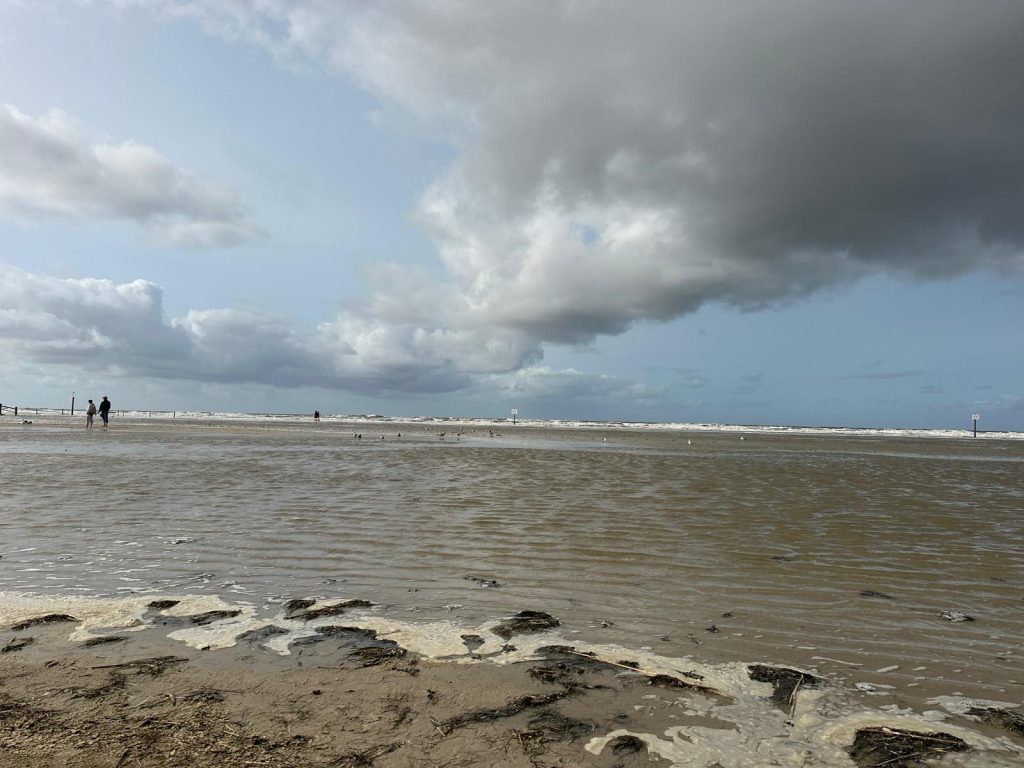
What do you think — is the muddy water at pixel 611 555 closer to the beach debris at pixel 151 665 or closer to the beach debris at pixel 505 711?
the beach debris at pixel 505 711

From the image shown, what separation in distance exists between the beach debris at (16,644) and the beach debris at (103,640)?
50 cm

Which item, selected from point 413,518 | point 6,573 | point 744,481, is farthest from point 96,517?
point 744,481

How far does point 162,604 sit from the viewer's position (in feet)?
21.8

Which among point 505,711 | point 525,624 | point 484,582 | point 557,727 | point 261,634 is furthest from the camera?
point 484,582

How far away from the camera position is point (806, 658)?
17.6 feet

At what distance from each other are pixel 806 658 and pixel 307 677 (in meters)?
4.41

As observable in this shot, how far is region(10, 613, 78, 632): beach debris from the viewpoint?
230 inches

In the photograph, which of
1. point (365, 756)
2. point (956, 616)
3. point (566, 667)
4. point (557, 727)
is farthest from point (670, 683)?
point (956, 616)

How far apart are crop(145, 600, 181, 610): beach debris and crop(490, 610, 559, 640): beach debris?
3.69 meters

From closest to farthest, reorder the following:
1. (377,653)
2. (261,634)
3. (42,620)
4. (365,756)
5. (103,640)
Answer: (365,756)
(377,653)
(103,640)
(261,634)
(42,620)

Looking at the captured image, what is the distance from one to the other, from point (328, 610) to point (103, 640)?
206cm

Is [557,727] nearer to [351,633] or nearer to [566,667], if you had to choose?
[566,667]

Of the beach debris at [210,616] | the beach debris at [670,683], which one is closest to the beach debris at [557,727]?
the beach debris at [670,683]

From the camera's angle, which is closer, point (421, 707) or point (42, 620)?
point (421, 707)
